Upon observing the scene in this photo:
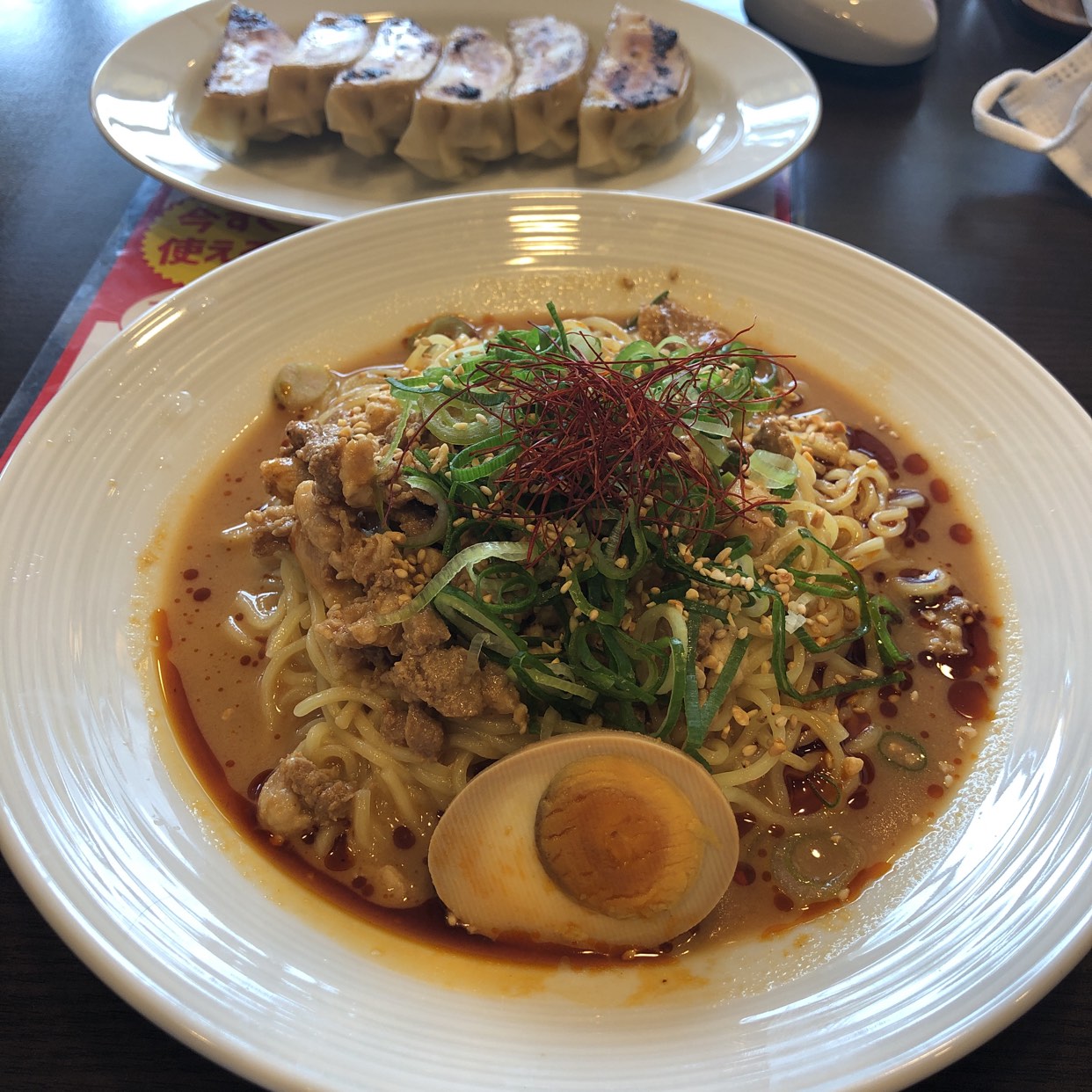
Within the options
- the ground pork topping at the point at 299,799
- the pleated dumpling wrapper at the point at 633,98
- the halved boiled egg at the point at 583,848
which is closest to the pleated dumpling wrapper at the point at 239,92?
the pleated dumpling wrapper at the point at 633,98

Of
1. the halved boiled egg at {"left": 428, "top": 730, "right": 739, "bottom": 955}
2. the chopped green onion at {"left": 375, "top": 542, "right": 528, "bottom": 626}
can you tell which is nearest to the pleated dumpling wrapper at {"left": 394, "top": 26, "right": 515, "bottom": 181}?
the chopped green onion at {"left": 375, "top": 542, "right": 528, "bottom": 626}

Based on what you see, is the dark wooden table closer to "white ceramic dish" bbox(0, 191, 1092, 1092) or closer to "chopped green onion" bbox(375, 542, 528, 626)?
"white ceramic dish" bbox(0, 191, 1092, 1092)

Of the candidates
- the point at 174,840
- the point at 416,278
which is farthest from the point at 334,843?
the point at 416,278

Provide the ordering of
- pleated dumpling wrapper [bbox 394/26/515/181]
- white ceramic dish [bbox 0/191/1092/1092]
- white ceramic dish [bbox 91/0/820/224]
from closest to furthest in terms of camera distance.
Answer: white ceramic dish [bbox 0/191/1092/1092] → white ceramic dish [bbox 91/0/820/224] → pleated dumpling wrapper [bbox 394/26/515/181]

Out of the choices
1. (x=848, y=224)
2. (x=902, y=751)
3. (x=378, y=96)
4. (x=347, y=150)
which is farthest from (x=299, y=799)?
(x=848, y=224)

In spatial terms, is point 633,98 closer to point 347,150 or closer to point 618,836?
point 347,150

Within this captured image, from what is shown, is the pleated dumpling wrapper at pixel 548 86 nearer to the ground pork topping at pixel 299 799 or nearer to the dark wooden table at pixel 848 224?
the dark wooden table at pixel 848 224

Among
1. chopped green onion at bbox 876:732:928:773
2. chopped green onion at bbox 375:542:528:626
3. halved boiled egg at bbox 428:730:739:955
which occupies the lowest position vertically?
chopped green onion at bbox 876:732:928:773
